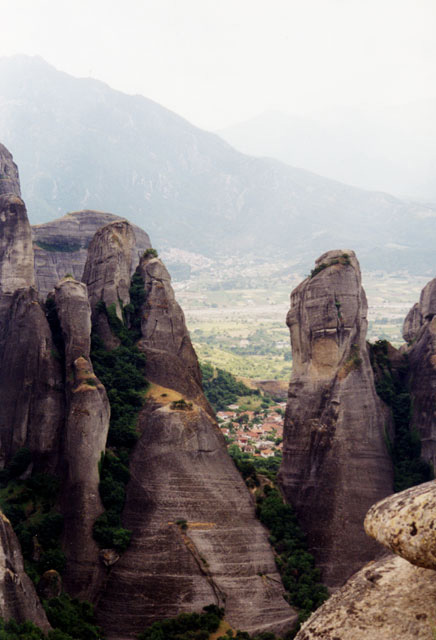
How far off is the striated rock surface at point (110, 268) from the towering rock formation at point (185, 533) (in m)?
5.61

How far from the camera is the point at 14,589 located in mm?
21703

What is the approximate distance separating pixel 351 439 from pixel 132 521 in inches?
514

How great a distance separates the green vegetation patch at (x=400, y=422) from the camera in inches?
1415

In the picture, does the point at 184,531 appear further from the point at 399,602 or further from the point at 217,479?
the point at 399,602

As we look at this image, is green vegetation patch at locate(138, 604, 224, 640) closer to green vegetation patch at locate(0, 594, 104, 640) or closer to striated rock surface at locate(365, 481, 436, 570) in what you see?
green vegetation patch at locate(0, 594, 104, 640)

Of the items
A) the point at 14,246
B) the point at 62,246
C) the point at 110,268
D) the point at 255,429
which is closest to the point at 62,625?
the point at 110,268

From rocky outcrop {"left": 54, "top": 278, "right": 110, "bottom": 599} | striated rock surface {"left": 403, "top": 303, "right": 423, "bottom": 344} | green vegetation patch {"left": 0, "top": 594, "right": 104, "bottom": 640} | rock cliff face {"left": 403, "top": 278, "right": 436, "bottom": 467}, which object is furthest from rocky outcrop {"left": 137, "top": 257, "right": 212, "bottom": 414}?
striated rock surface {"left": 403, "top": 303, "right": 423, "bottom": 344}

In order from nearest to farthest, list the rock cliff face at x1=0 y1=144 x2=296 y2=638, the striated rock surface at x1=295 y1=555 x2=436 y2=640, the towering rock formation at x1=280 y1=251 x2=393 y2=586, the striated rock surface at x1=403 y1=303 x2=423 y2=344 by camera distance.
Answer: the striated rock surface at x1=295 y1=555 x2=436 y2=640
the rock cliff face at x1=0 y1=144 x2=296 y2=638
the towering rock formation at x1=280 y1=251 x2=393 y2=586
the striated rock surface at x1=403 y1=303 x2=423 y2=344

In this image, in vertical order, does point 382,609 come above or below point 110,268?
below

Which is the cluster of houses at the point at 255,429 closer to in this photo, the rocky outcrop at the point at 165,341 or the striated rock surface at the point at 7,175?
the rocky outcrop at the point at 165,341

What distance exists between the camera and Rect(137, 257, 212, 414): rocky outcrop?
40.3 meters

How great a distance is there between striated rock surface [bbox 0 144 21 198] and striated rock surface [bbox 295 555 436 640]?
4970 centimetres

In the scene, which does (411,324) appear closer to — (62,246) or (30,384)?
(30,384)

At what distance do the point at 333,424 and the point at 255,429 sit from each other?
31969 millimetres
